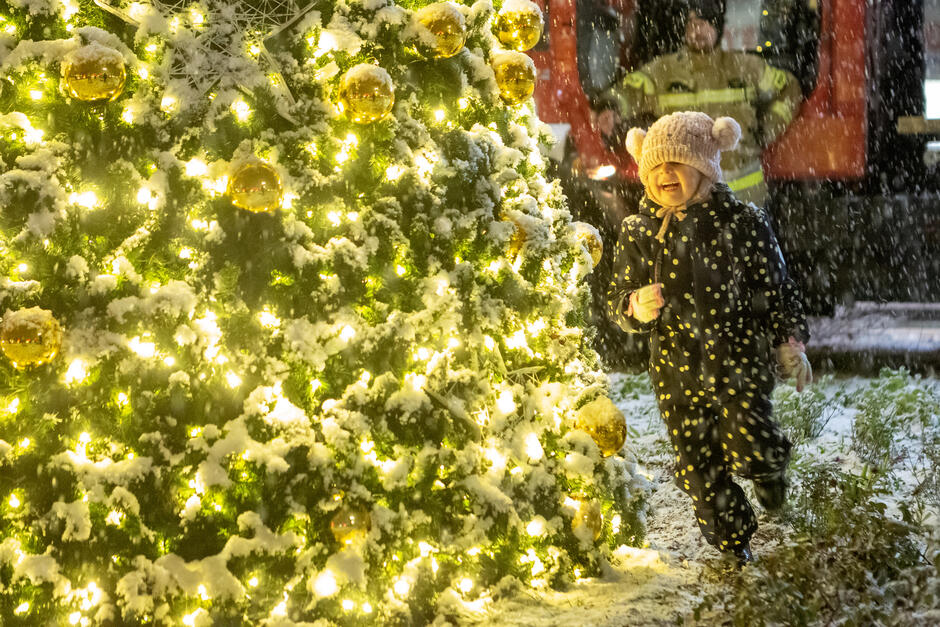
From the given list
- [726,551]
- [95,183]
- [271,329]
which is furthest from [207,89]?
[726,551]

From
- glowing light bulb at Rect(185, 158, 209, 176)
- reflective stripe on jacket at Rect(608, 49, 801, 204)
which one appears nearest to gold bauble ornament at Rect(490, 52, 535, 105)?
glowing light bulb at Rect(185, 158, 209, 176)

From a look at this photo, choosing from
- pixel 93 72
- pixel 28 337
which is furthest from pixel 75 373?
pixel 93 72

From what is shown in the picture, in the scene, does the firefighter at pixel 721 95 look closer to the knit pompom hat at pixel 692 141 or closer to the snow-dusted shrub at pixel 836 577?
the snow-dusted shrub at pixel 836 577

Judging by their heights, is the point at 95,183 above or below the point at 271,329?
above

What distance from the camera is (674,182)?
3480 millimetres

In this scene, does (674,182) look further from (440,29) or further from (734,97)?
(734,97)

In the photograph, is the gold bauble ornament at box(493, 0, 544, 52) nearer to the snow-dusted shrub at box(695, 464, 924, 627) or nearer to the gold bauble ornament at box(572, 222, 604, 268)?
the gold bauble ornament at box(572, 222, 604, 268)

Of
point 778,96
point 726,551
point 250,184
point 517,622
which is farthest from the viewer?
point 778,96

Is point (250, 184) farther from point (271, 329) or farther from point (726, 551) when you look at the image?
point (726, 551)

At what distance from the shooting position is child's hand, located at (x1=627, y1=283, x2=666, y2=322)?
3.48m

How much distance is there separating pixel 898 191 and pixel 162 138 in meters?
6.14

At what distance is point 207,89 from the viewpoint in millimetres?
3020

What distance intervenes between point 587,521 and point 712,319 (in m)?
0.82

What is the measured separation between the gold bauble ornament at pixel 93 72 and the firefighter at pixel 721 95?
16.3 ft
